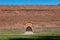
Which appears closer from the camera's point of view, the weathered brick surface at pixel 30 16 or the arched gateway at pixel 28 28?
the arched gateway at pixel 28 28

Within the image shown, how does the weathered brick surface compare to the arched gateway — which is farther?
the weathered brick surface

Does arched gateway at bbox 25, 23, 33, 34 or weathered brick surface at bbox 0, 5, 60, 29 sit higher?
weathered brick surface at bbox 0, 5, 60, 29

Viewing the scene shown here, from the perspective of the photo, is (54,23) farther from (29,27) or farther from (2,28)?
(2,28)

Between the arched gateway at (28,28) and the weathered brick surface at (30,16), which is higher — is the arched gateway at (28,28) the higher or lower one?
the lower one

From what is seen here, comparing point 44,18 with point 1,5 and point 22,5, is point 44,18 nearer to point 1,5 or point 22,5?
point 22,5

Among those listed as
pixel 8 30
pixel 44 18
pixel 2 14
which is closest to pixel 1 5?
pixel 2 14

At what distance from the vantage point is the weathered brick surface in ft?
57.9

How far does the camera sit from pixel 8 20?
18.0 m

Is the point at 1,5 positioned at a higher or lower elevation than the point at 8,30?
higher

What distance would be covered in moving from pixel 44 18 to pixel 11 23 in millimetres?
2406

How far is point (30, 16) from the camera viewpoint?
18031 mm

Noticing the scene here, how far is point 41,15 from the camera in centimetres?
1803

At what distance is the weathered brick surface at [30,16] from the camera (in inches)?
695

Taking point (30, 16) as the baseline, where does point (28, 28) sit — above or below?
below
